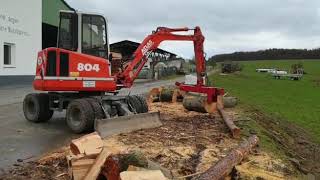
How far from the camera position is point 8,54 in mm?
32531

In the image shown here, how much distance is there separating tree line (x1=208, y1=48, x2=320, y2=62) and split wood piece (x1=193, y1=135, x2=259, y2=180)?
127m

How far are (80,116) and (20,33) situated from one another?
22.0 metres

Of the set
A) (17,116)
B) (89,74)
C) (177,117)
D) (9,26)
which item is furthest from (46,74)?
(9,26)

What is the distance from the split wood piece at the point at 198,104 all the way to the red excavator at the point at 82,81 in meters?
2.82

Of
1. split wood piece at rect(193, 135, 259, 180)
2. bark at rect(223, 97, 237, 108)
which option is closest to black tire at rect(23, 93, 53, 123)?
split wood piece at rect(193, 135, 259, 180)

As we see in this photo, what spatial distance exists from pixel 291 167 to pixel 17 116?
9.52 meters

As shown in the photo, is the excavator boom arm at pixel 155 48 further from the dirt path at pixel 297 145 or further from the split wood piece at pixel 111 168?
the split wood piece at pixel 111 168

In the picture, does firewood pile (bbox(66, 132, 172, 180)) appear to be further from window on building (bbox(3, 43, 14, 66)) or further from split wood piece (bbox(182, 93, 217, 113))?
window on building (bbox(3, 43, 14, 66))

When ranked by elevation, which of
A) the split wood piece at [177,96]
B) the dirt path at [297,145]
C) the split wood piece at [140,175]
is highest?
the split wood piece at [177,96]

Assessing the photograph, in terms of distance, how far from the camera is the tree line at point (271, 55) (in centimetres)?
13825

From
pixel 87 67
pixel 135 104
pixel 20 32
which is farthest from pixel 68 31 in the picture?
pixel 20 32

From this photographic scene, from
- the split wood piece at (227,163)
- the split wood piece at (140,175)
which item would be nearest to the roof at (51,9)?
the split wood piece at (227,163)

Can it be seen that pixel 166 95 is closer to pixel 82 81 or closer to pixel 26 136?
pixel 82 81

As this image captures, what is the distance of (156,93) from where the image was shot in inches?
862
